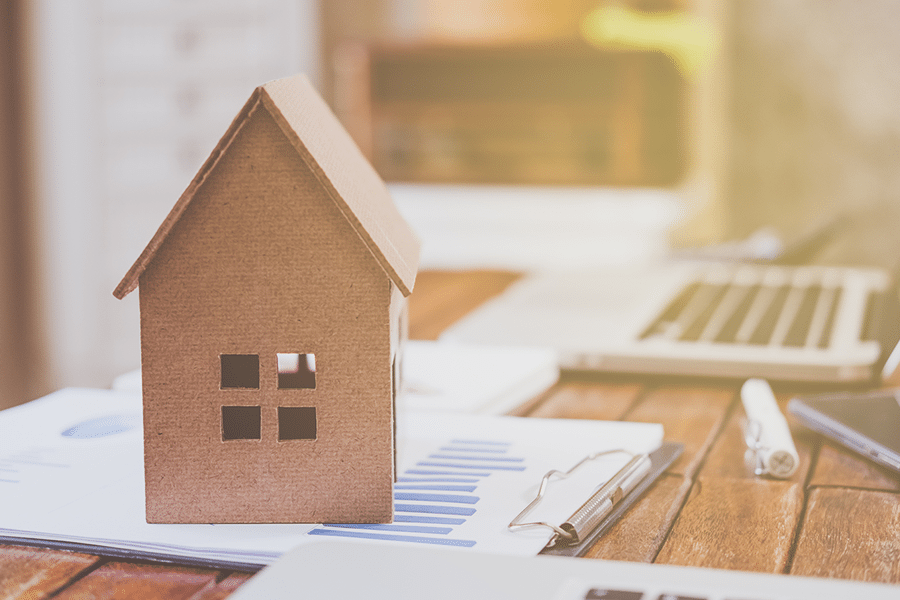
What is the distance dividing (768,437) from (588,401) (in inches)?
8.0

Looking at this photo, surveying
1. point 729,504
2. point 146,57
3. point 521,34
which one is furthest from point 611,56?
point 729,504

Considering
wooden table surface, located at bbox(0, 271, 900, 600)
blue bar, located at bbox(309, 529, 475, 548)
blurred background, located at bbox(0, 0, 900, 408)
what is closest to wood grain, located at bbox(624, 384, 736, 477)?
wooden table surface, located at bbox(0, 271, 900, 600)

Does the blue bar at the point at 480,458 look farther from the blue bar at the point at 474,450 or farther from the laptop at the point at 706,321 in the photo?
the laptop at the point at 706,321

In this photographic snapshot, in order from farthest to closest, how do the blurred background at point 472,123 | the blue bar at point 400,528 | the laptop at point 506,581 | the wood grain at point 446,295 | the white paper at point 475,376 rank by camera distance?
the blurred background at point 472,123, the wood grain at point 446,295, the white paper at point 475,376, the blue bar at point 400,528, the laptop at point 506,581

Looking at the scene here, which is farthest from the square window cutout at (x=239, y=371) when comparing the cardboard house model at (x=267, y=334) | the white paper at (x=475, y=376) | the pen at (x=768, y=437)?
the pen at (x=768, y=437)

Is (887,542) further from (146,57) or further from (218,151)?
(146,57)

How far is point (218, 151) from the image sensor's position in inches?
18.4

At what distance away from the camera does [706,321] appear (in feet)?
3.21

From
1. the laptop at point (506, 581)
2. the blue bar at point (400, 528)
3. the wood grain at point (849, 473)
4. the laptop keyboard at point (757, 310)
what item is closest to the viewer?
the laptop at point (506, 581)

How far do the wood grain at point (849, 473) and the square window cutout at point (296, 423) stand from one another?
0.31 metres

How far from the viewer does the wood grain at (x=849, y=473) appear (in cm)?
58

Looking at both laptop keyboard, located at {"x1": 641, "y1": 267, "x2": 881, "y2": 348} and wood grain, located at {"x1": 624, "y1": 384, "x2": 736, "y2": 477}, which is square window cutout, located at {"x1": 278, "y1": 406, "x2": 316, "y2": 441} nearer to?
wood grain, located at {"x1": 624, "y1": 384, "x2": 736, "y2": 477}

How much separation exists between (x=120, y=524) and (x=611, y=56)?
2555 mm

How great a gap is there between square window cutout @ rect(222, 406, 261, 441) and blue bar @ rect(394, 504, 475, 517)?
0.28 ft
